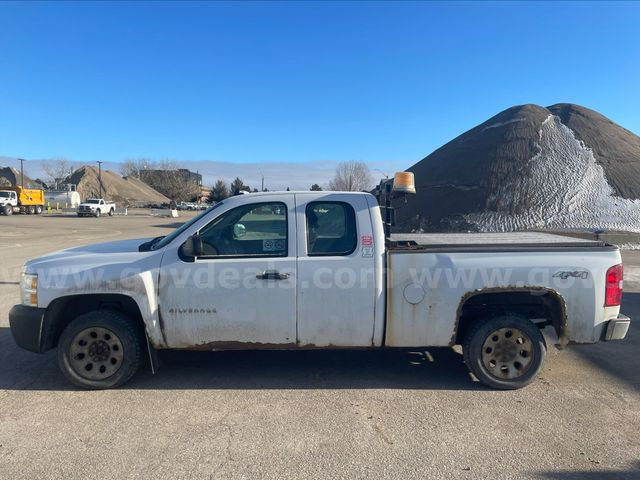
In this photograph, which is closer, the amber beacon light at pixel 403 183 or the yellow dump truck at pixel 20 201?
the amber beacon light at pixel 403 183

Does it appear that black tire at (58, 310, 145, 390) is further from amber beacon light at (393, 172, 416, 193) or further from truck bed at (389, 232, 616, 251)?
amber beacon light at (393, 172, 416, 193)

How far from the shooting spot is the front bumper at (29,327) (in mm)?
4211

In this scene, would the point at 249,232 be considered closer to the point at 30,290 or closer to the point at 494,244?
the point at 30,290

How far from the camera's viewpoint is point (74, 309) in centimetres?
451

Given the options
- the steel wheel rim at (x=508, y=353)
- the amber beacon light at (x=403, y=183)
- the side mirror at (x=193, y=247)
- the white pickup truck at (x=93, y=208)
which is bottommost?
the steel wheel rim at (x=508, y=353)

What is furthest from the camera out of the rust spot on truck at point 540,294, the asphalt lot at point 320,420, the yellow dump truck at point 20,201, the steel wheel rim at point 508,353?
the yellow dump truck at point 20,201

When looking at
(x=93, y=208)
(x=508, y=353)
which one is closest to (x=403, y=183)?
(x=508, y=353)

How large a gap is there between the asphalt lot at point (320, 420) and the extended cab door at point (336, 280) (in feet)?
1.93

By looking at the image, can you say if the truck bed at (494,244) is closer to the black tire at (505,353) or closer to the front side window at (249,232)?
the black tire at (505,353)

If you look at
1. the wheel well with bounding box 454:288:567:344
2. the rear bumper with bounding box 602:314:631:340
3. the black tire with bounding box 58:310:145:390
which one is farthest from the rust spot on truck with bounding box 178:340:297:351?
the rear bumper with bounding box 602:314:631:340

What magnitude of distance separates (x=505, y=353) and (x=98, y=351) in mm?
3816

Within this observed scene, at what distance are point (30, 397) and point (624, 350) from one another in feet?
21.1

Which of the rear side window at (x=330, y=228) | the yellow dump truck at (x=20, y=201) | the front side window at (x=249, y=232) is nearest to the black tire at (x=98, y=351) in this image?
the front side window at (x=249, y=232)

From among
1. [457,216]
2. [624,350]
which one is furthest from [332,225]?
[457,216]
